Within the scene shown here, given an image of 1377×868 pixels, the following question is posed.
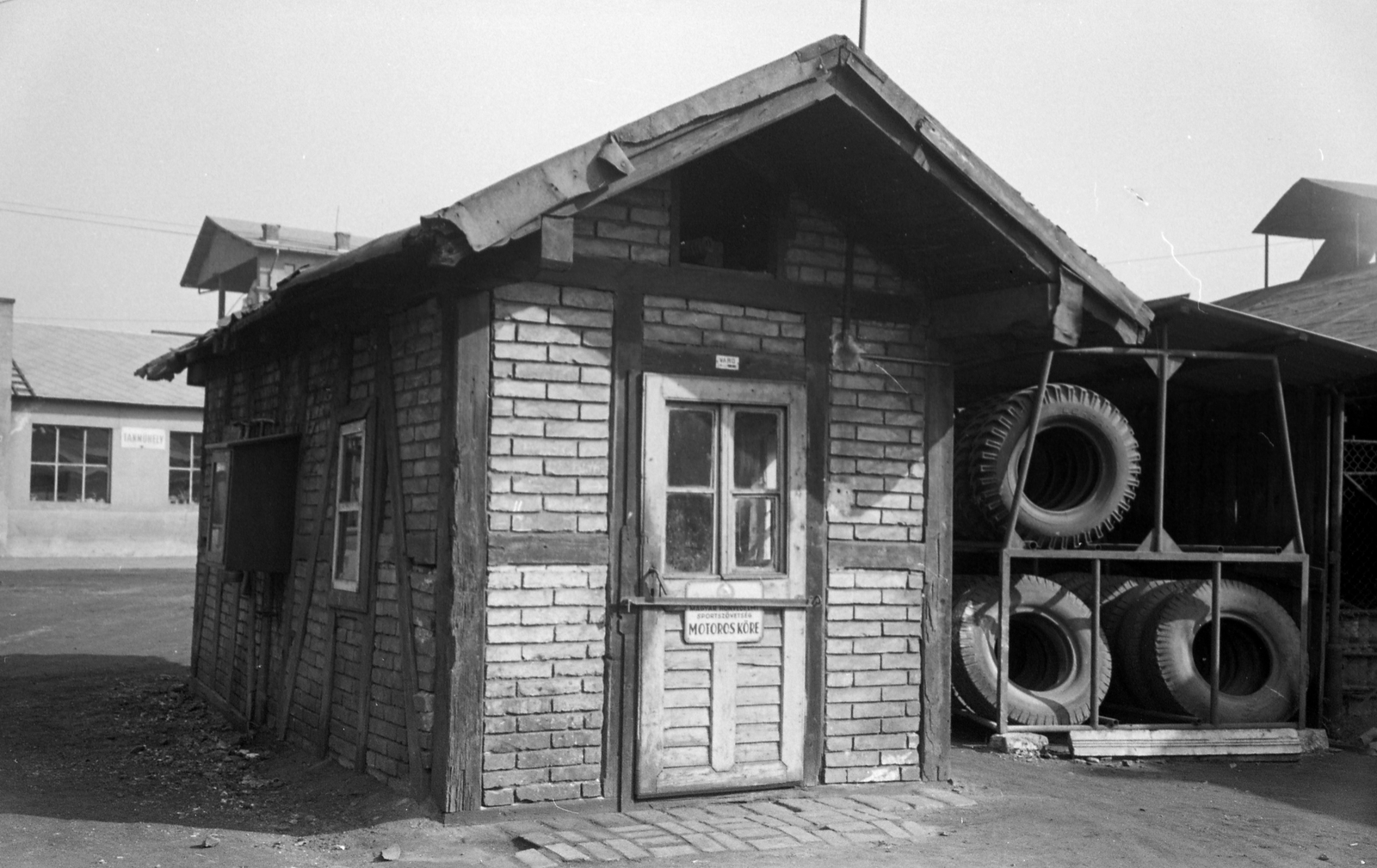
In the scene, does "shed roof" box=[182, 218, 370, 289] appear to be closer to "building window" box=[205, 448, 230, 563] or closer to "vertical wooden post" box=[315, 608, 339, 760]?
"building window" box=[205, 448, 230, 563]

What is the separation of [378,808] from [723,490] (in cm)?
261

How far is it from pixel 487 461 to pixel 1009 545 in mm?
4664

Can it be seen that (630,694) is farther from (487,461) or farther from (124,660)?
(124,660)

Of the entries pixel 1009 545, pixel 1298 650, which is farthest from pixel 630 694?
pixel 1298 650

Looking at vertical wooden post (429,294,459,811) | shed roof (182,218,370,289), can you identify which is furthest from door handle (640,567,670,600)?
shed roof (182,218,370,289)

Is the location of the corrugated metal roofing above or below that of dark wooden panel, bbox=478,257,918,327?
above

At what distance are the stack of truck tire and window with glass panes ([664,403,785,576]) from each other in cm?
298

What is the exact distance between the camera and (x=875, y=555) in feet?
28.2

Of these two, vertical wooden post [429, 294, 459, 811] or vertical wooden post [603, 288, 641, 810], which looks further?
vertical wooden post [603, 288, 641, 810]

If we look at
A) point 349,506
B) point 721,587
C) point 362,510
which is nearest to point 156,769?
point 349,506

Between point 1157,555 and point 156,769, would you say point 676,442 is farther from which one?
point 1157,555

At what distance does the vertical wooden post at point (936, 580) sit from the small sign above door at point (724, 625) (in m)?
1.28

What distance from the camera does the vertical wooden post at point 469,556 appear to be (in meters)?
7.28

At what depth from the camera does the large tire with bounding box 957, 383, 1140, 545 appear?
10.9 meters
